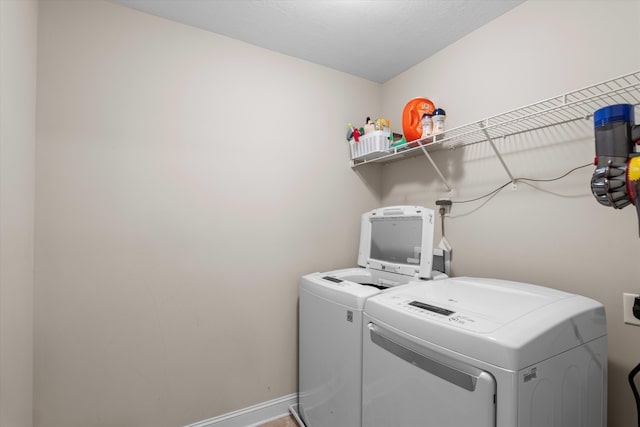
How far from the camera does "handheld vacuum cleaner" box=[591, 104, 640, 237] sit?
85 centimetres

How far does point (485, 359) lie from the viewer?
2.56 ft

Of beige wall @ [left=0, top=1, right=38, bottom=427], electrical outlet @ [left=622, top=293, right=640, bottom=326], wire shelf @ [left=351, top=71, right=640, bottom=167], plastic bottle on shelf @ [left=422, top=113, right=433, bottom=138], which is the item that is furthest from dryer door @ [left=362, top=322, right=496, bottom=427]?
beige wall @ [left=0, top=1, right=38, bottom=427]

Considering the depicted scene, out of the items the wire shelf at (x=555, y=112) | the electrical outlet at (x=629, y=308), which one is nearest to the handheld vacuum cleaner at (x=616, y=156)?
the wire shelf at (x=555, y=112)

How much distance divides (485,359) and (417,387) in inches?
11.3

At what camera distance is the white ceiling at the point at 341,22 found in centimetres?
150

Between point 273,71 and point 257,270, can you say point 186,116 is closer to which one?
point 273,71

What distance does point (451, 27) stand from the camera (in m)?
1.66

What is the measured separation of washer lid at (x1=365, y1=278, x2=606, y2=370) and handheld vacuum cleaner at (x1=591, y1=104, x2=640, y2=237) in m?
0.37

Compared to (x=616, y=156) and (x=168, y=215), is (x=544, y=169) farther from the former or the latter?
(x=168, y=215)

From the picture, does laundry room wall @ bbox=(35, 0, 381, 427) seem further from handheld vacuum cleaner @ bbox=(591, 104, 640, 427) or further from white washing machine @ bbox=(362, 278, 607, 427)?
handheld vacuum cleaner @ bbox=(591, 104, 640, 427)

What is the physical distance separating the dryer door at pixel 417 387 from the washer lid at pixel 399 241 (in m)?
0.55

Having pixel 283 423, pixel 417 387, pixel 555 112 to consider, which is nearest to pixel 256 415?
pixel 283 423

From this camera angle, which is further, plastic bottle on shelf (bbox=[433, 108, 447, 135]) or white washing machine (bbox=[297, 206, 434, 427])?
plastic bottle on shelf (bbox=[433, 108, 447, 135])

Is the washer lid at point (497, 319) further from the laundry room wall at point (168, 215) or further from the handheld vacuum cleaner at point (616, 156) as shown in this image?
the laundry room wall at point (168, 215)
